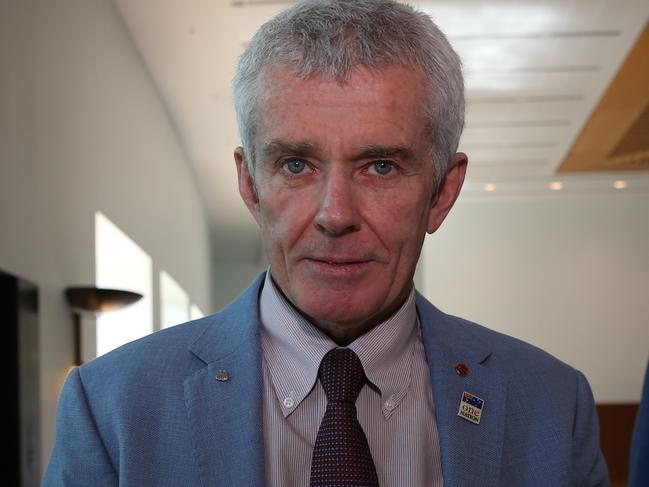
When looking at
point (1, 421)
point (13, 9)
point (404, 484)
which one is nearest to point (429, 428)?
point (404, 484)

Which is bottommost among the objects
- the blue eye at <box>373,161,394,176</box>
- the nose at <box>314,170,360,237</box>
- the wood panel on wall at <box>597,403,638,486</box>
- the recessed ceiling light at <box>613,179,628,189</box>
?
the wood panel on wall at <box>597,403,638,486</box>

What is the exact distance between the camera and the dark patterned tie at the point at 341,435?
190cm

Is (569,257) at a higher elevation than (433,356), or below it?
higher

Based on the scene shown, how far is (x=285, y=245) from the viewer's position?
1.97 m

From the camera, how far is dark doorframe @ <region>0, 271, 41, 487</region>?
A: 20.8 feet

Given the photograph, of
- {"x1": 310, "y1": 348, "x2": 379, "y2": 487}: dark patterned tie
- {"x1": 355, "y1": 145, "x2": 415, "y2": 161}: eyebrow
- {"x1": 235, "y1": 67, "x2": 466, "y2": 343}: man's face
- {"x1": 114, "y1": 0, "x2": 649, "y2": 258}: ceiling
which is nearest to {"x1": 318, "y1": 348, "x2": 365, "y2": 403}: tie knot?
{"x1": 310, "y1": 348, "x2": 379, "y2": 487}: dark patterned tie

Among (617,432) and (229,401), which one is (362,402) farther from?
(617,432)

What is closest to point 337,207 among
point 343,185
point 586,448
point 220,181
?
point 343,185

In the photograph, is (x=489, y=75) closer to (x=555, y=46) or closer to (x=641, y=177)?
(x=555, y=46)

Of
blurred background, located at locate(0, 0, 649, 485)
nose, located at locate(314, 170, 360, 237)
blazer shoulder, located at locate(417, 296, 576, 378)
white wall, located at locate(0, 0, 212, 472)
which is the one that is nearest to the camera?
nose, located at locate(314, 170, 360, 237)

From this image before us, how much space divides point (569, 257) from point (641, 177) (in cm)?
225

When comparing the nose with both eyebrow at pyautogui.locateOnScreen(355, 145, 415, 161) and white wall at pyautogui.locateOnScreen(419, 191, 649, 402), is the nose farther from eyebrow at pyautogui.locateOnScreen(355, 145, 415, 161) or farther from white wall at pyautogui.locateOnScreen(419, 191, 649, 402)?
white wall at pyautogui.locateOnScreen(419, 191, 649, 402)

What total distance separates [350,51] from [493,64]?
1093 centimetres

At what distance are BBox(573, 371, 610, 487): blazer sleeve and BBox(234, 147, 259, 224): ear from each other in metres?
0.87
